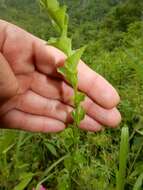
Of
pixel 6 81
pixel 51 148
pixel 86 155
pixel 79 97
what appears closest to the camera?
pixel 79 97

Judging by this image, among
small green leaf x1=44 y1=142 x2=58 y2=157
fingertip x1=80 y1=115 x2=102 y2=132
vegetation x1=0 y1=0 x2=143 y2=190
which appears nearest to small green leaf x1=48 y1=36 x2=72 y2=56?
vegetation x1=0 y1=0 x2=143 y2=190

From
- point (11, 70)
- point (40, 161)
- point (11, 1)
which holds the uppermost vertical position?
point (11, 1)

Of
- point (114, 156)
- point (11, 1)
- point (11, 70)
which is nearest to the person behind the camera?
point (11, 70)

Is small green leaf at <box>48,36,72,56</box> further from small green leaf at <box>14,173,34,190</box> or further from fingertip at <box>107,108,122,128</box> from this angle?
small green leaf at <box>14,173,34,190</box>

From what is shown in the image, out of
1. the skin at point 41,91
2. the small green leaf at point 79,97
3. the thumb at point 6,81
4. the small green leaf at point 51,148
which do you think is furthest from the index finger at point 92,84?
the small green leaf at point 51,148

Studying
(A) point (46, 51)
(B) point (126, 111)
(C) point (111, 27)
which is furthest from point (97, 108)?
(C) point (111, 27)

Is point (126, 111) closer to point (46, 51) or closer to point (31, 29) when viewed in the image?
point (46, 51)

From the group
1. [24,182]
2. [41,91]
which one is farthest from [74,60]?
[24,182]

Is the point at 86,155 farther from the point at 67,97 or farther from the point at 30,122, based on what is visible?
the point at 67,97
